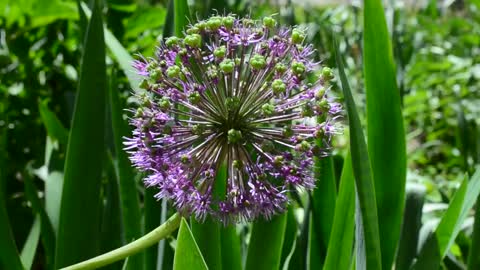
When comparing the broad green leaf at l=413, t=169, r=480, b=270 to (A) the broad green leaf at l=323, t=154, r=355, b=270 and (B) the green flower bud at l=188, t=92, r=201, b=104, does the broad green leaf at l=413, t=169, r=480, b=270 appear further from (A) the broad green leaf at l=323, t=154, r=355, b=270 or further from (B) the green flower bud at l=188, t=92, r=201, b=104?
(B) the green flower bud at l=188, t=92, r=201, b=104

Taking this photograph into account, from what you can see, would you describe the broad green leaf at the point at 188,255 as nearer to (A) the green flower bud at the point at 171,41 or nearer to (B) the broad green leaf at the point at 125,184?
(A) the green flower bud at the point at 171,41

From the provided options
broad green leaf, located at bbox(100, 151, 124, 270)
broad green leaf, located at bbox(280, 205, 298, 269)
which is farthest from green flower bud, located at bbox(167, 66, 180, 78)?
broad green leaf, located at bbox(280, 205, 298, 269)

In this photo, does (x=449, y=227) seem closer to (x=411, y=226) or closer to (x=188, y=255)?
(x=411, y=226)

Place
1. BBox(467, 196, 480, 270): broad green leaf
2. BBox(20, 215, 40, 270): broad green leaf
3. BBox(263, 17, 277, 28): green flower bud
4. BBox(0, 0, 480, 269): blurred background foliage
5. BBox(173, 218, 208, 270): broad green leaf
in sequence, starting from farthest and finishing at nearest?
BBox(0, 0, 480, 269): blurred background foliage, BBox(20, 215, 40, 270): broad green leaf, BBox(467, 196, 480, 270): broad green leaf, BBox(263, 17, 277, 28): green flower bud, BBox(173, 218, 208, 270): broad green leaf

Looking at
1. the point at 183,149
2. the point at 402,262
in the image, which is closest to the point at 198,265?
the point at 183,149

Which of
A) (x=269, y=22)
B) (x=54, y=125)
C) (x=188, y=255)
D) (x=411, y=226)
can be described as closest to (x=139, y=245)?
(x=188, y=255)

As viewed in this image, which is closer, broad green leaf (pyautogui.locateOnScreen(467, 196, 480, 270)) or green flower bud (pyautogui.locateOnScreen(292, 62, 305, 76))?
green flower bud (pyautogui.locateOnScreen(292, 62, 305, 76))
